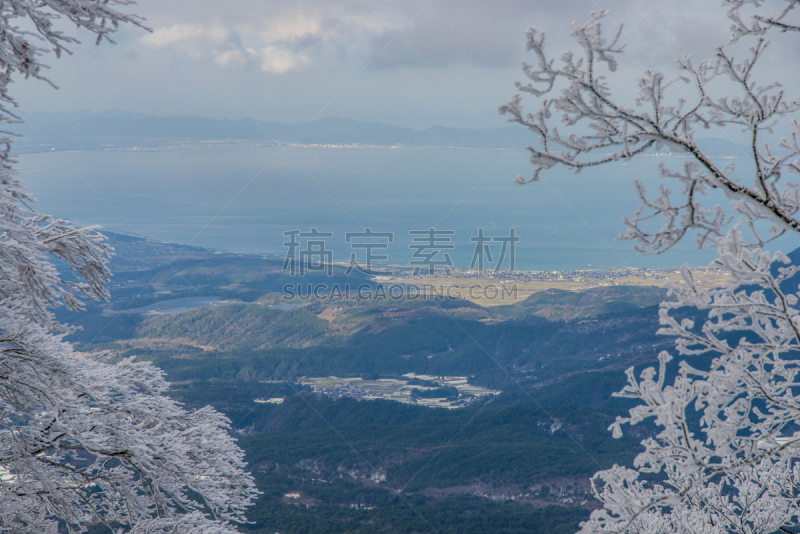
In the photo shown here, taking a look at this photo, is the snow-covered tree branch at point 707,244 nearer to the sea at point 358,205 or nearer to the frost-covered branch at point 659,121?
the frost-covered branch at point 659,121

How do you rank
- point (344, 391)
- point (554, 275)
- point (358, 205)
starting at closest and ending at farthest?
point (344, 391)
point (554, 275)
point (358, 205)

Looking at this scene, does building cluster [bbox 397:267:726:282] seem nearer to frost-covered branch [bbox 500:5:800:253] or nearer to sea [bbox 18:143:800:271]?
sea [bbox 18:143:800:271]

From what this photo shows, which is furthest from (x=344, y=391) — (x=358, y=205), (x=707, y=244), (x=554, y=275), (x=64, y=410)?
(x=358, y=205)

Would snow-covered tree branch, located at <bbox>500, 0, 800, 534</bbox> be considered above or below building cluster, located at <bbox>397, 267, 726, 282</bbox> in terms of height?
above

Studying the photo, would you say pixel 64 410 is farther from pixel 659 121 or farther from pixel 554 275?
pixel 554 275

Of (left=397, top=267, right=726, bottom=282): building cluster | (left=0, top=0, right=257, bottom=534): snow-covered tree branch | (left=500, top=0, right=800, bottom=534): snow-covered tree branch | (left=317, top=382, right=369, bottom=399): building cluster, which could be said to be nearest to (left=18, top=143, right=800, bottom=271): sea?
(left=397, top=267, right=726, bottom=282): building cluster
